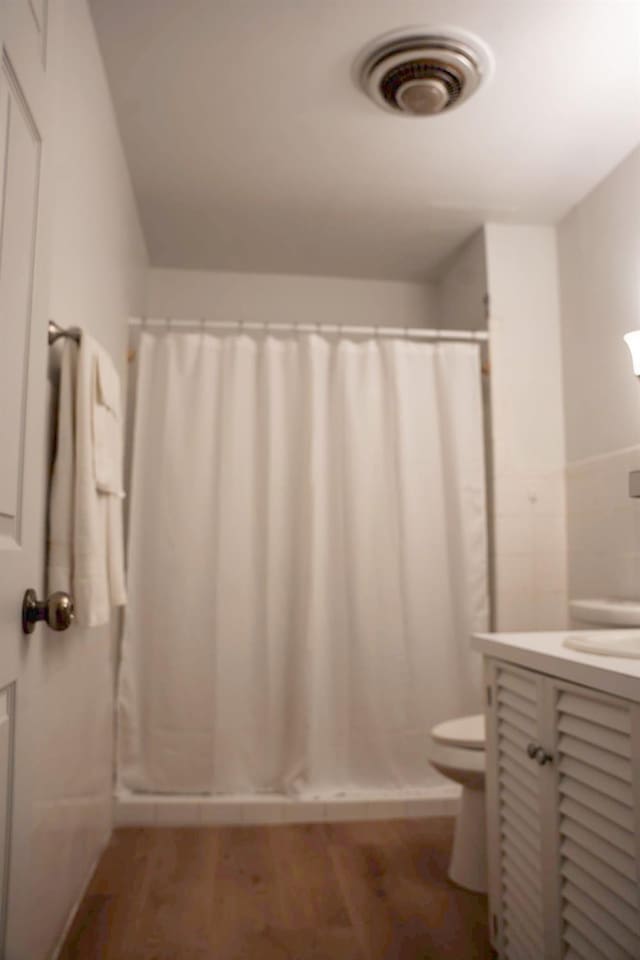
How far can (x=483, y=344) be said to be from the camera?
2932mm

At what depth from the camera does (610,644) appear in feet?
4.46

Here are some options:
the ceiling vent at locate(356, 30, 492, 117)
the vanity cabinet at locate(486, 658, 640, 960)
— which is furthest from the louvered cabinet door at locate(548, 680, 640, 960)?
the ceiling vent at locate(356, 30, 492, 117)

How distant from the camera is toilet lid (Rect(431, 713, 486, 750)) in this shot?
2.00 meters

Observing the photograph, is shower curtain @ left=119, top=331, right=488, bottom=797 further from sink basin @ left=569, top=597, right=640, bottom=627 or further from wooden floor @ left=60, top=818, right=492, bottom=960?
sink basin @ left=569, top=597, right=640, bottom=627

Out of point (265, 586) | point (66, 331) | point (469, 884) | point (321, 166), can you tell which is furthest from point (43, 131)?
point (469, 884)

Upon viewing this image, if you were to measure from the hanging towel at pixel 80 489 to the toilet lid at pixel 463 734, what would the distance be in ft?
3.39

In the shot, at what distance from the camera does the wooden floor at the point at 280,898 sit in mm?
1681

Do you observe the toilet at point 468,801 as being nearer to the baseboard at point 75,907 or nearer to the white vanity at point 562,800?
the white vanity at point 562,800

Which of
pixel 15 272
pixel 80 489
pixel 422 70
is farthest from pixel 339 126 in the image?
pixel 15 272

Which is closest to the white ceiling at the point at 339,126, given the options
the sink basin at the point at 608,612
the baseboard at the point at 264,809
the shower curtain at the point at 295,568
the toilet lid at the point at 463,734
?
the shower curtain at the point at 295,568

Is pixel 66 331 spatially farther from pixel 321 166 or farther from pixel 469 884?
pixel 469 884

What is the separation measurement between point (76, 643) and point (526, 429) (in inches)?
74.0

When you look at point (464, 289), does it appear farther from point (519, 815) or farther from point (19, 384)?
point (19, 384)

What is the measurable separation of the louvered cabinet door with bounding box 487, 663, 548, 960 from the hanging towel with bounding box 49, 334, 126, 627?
37.0 inches
